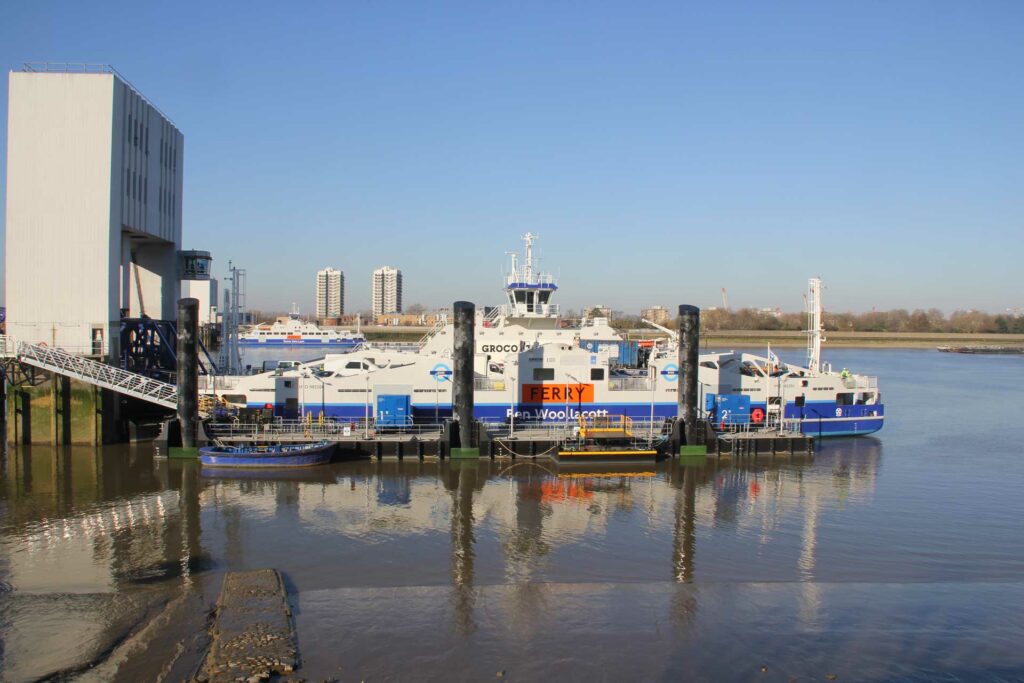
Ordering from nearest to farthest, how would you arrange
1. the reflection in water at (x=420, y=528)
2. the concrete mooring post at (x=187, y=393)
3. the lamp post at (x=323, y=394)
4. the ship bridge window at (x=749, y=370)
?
the reflection in water at (x=420, y=528) → the concrete mooring post at (x=187, y=393) → the lamp post at (x=323, y=394) → the ship bridge window at (x=749, y=370)

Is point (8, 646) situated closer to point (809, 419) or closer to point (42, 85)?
point (42, 85)

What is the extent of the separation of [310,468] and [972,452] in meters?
27.7

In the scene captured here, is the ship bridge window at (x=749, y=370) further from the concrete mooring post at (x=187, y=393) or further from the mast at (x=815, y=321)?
the concrete mooring post at (x=187, y=393)

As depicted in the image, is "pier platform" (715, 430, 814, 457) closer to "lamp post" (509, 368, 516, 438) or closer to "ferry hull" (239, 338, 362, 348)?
"lamp post" (509, 368, 516, 438)

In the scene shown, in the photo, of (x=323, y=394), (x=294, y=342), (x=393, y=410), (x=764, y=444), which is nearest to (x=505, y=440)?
(x=393, y=410)

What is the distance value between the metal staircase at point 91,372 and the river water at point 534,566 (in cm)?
243

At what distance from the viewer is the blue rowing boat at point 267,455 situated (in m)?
26.9

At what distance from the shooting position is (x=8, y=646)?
12609mm

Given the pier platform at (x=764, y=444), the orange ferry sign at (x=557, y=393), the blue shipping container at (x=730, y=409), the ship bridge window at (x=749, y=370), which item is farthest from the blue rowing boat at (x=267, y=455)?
the ship bridge window at (x=749, y=370)

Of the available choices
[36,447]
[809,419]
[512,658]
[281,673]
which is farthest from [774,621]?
[36,447]

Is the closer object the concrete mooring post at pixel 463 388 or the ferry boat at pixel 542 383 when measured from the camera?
the concrete mooring post at pixel 463 388

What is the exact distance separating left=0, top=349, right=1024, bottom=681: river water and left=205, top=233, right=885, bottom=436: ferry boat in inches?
159

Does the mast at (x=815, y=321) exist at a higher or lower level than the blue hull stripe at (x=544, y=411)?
higher

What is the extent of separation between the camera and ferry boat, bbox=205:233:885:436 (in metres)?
31.8
